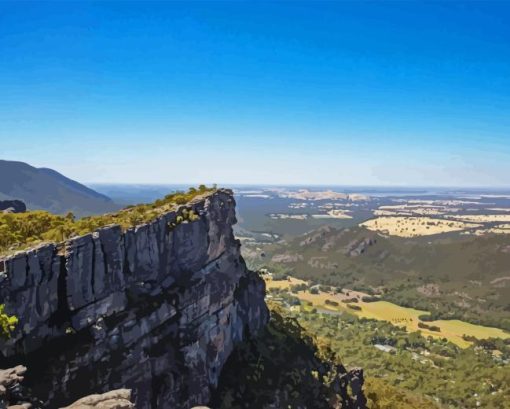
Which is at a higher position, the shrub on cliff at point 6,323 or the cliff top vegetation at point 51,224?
the cliff top vegetation at point 51,224

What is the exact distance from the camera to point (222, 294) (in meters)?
56.9

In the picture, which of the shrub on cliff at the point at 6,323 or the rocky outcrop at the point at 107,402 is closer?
the rocky outcrop at the point at 107,402

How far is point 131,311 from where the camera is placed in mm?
44594

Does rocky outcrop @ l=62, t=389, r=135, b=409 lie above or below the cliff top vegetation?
below

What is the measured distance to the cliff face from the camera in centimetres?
3666

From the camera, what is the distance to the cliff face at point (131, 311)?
36.7 meters

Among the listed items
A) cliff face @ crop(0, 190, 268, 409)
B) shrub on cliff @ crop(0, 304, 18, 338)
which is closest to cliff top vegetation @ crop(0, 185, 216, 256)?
cliff face @ crop(0, 190, 268, 409)

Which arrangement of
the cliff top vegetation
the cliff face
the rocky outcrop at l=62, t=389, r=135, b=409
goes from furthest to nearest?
1. the cliff top vegetation
2. the cliff face
3. the rocky outcrop at l=62, t=389, r=135, b=409

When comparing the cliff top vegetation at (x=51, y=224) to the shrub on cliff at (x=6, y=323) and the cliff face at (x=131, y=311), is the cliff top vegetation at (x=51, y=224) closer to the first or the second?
the cliff face at (x=131, y=311)

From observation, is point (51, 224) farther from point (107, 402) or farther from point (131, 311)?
point (107, 402)

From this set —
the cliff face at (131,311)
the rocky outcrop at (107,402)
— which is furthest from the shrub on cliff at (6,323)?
the rocky outcrop at (107,402)

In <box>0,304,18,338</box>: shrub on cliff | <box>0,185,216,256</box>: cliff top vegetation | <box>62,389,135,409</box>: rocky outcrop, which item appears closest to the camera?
<box>62,389,135,409</box>: rocky outcrop

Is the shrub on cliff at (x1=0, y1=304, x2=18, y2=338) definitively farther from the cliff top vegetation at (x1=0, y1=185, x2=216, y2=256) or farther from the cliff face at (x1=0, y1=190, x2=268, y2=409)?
the cliff top vegetation at (x1=0, y1=185, x2=216, y2=256)

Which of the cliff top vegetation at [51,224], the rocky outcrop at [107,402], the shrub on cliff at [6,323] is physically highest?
the cliff top vegetation at [51,224]
